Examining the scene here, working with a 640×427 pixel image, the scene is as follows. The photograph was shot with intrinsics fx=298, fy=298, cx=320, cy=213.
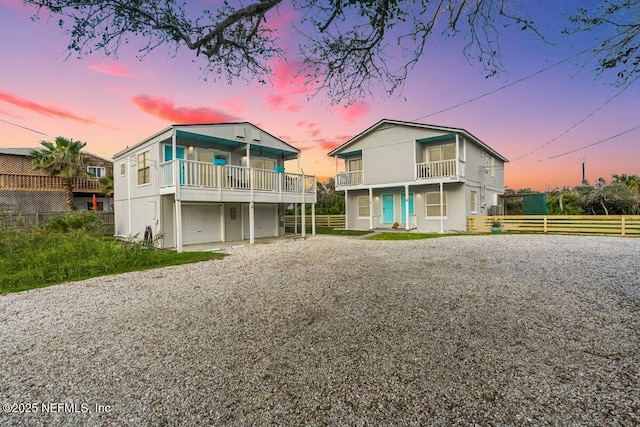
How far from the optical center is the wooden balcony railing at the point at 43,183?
20325 mm

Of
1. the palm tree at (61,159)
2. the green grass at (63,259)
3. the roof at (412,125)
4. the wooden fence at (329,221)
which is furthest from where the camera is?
the wooden fence at (329,221)

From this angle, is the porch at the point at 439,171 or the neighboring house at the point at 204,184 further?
the porch at the point at 439,171

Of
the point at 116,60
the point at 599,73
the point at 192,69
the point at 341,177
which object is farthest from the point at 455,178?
the point at 116,60

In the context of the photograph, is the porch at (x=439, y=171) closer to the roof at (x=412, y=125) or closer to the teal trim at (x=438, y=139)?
the teal trim at (x=438, y=139)

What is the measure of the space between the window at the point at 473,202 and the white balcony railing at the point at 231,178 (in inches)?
423

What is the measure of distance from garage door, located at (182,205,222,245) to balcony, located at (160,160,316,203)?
1.68 m

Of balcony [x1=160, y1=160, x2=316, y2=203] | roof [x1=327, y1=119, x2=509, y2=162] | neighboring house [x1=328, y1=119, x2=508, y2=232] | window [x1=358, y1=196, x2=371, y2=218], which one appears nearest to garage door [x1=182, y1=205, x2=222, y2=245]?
balcony [x1=160, y1=160, x2=316, y2=203]

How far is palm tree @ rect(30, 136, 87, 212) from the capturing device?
20656mm

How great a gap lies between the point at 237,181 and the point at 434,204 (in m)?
12.7

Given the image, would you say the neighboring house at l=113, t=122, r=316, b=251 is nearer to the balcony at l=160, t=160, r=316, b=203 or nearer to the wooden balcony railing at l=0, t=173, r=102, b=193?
the balcony at l=160, t=160, r=316, b=203

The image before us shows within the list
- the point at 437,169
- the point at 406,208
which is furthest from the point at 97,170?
the point at 437,169

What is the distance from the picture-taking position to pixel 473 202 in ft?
65.5

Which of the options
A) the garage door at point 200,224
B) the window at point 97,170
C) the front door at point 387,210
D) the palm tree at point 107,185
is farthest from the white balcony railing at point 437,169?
the window at point 97,170

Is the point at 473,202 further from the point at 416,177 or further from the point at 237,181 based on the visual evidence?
the point at 237,181
